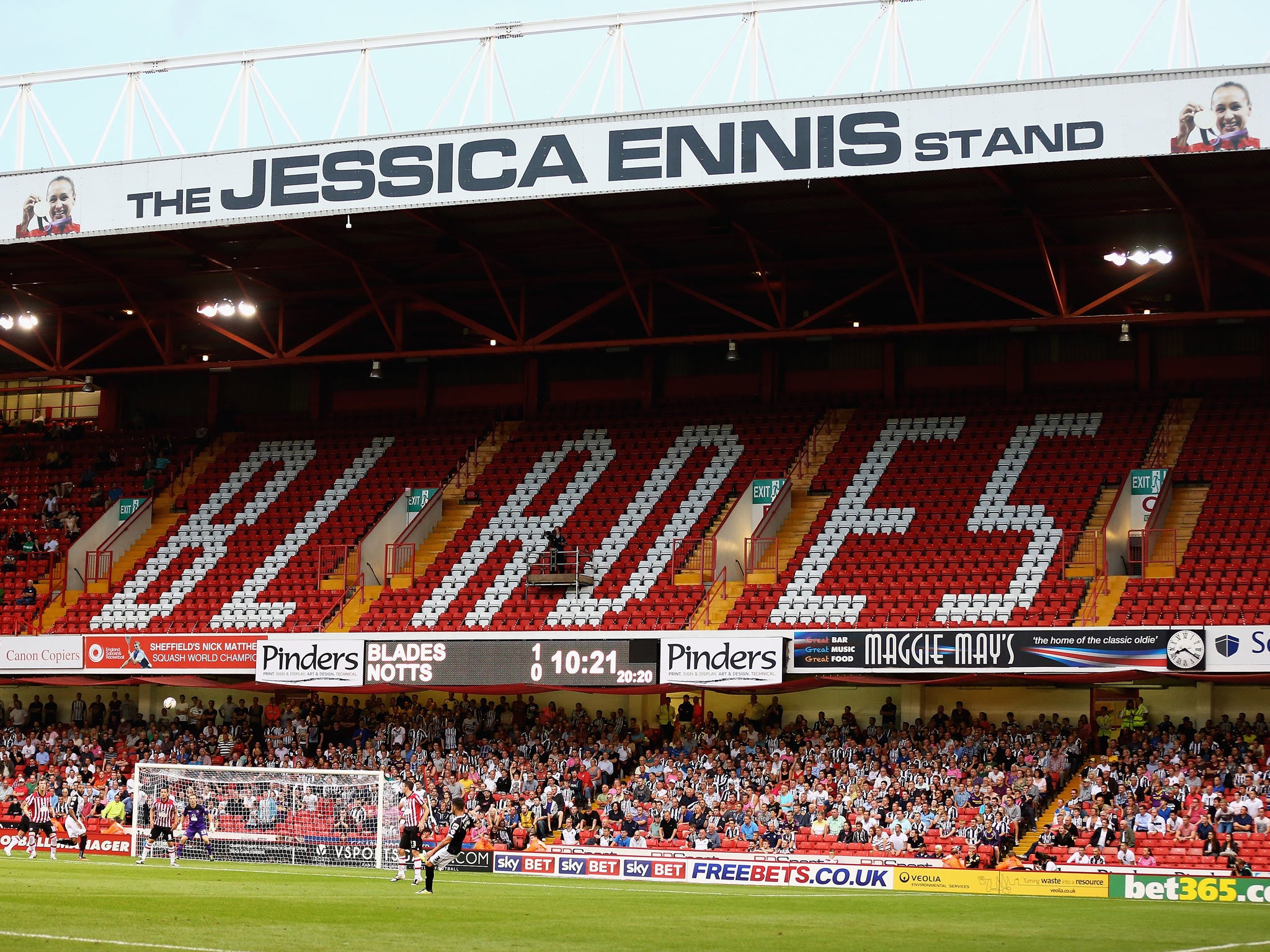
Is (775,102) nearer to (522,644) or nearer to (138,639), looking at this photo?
(522,644)

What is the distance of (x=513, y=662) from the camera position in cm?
3453

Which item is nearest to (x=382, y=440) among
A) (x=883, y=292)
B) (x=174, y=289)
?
(x=174, y=289)

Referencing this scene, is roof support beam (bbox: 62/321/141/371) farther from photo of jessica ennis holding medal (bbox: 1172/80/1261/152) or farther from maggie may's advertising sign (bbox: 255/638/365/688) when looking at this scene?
photo of jessica ennis holding medal (bbox: 1172/80/1261/152)

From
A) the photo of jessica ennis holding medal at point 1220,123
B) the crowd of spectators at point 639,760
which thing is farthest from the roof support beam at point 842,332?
the crowd of spectators at point 639,760

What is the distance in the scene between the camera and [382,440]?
149 feet

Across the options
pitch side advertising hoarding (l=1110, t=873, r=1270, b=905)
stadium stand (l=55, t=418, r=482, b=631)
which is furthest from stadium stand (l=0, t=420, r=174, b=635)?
pitch side advertising hoarding (l=1110, t=873, r=1270, b=905)

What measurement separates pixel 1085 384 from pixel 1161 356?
1867mm

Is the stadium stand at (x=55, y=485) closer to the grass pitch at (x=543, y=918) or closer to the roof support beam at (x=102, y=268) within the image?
the roof support beam at (x=102, y=268)

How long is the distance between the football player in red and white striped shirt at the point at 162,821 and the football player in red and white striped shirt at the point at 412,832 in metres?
4.53

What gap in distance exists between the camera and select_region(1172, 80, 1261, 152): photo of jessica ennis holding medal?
28.3 meters

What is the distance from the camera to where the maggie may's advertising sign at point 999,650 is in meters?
30.7

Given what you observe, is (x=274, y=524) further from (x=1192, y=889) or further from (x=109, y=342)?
(x=1192, y=889)

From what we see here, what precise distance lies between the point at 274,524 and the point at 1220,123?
24.4m

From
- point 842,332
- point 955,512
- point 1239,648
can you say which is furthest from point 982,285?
point 1239,648
